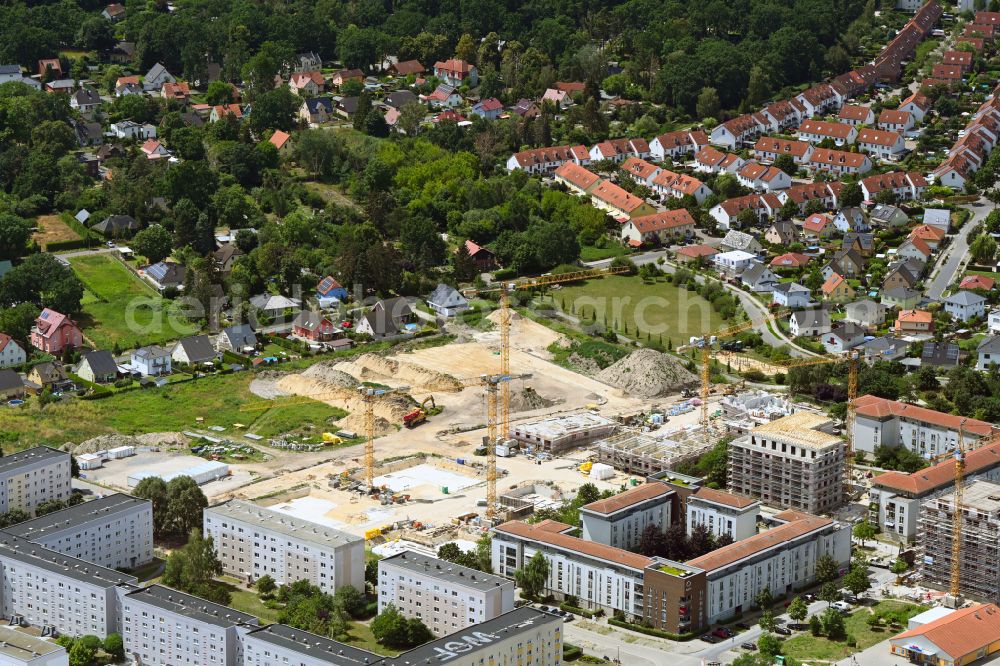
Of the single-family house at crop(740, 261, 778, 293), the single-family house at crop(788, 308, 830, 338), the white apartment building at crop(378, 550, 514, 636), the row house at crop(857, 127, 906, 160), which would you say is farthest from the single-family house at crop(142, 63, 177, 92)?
the white apartment building at crop(378, 550, 514, 636)

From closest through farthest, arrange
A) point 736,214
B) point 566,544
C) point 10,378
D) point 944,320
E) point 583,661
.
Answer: point 583,661, point 566,544, point 10,378, point 944,320, point 736,214

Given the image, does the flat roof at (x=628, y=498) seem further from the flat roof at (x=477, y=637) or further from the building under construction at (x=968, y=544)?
the building under construction at (x=968, y=544)

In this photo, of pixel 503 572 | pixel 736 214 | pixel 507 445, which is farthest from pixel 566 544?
pixel 736 214

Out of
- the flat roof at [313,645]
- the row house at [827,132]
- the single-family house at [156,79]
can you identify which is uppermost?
the single-family house at [156,79]

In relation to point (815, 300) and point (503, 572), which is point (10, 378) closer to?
point (503, 572)

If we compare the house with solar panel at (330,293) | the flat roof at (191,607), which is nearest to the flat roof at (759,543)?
the flat roof at (191,607)

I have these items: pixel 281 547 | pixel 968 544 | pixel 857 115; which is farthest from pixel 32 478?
pixel 857 115
